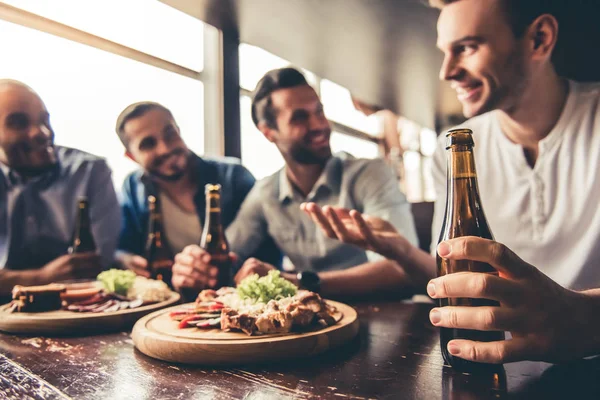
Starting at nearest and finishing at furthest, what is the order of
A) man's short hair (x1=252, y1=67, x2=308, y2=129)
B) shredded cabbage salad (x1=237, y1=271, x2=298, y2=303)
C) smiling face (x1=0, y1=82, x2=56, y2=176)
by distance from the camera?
shredded cabbage salad (x1=237, y1=271, x2=298, y2=303) < smiling face (x1=0, y1=82, x2=56, y2=176) < man's short hair (x1=252, y1=67, x2=308, y2=129)

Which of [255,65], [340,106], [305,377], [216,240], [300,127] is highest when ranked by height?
[255,65]

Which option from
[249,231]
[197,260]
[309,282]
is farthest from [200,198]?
[309,282]

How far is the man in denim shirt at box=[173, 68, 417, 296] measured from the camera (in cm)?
192

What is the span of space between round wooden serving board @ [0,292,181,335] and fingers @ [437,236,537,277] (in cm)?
83

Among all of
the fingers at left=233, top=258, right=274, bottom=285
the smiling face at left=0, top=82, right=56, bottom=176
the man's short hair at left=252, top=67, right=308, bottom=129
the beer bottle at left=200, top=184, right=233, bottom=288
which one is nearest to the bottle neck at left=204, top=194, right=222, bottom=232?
the beer bottle at left=200, top=184, right=233, bottom=288

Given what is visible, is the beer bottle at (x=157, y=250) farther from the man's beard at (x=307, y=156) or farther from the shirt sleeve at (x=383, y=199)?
the shirt sleeve at (x=383, y=199)

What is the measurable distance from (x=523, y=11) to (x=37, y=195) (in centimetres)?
194

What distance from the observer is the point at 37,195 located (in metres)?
1.84

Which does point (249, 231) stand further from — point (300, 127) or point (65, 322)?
point (65, 322)

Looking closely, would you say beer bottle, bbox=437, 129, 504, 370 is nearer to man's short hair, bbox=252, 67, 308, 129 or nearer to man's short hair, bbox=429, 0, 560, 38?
man's short hair, bbox=429, 0, 560, 38

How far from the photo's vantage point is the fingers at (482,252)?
23.1 inches

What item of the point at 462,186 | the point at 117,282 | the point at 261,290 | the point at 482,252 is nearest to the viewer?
the point at 482,252

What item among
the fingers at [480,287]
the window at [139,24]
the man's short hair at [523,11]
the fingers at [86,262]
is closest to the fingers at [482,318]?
the fingers at [480,287]

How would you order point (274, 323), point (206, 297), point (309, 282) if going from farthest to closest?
point (309, 282), point (206, 297), point (274, 323)
